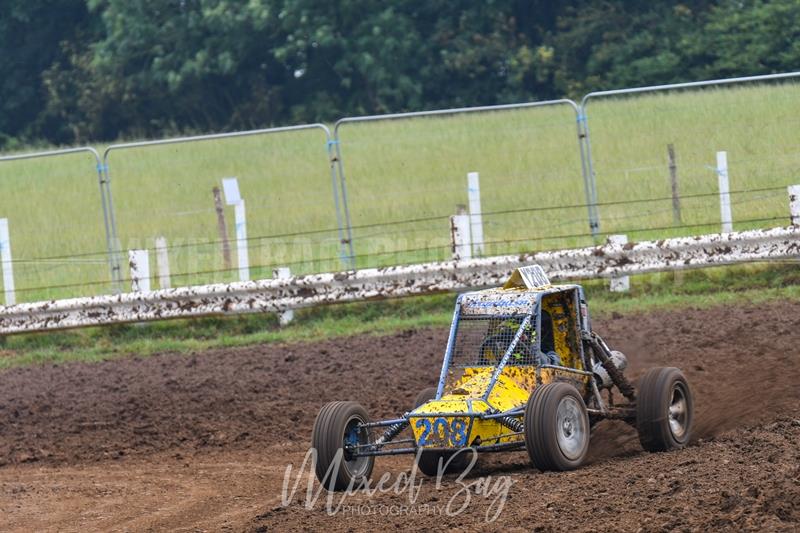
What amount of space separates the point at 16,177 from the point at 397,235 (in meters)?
5.58

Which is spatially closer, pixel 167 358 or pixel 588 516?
pixel 588 516

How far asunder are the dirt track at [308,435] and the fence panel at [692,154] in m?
2.12

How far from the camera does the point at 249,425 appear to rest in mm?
10383

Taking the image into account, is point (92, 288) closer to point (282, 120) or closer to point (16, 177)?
point (16, 177)

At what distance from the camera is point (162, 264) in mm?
15477

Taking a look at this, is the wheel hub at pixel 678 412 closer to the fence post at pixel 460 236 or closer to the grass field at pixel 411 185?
the fence post at pixel 460 236

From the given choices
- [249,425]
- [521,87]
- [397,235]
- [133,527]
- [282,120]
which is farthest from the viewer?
[282,120]

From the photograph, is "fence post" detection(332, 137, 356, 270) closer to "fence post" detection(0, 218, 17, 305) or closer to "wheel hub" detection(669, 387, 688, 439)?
"fence post" detection(0, 218, 17, 305)

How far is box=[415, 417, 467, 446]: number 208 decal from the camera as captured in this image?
7691 millimetres

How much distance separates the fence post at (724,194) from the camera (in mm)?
14094

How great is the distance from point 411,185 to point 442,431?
8.56m

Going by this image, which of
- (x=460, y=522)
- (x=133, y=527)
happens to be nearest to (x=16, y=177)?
(x=133, y=527)

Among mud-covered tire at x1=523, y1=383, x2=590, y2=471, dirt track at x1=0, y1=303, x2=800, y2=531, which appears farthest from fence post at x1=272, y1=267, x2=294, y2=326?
mud-covered tire at x1=523, y1=383, x2=590, y2=471

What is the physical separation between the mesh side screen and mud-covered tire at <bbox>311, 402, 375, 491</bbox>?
935mm
